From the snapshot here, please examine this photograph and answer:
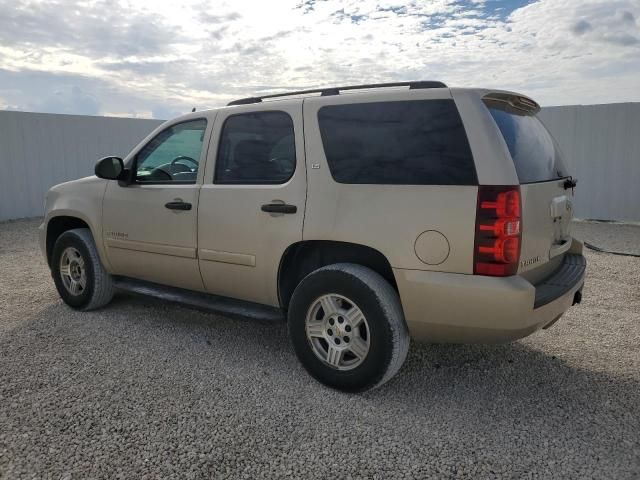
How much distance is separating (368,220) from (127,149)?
12.3 m

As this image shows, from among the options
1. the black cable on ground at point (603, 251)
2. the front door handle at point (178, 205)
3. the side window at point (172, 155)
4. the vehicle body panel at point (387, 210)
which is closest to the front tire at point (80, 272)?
the side window at point (172, 155)

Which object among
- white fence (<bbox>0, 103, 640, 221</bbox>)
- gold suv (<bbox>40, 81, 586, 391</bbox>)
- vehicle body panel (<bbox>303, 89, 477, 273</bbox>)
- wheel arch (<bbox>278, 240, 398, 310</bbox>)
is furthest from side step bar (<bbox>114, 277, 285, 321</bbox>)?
white fence (<bbox>0, 103, 640, 221</bbox>)

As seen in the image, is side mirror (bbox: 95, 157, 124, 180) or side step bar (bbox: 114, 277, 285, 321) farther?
side mirror (bbox: 95, 157, 124, 180)

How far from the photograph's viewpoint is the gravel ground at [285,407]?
245 cm

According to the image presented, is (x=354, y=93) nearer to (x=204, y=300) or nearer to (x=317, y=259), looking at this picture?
(x=317, y=259)

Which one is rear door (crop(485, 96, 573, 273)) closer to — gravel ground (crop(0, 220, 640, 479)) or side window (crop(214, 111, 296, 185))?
gravel ground (crop(0, 220, 640, 479))

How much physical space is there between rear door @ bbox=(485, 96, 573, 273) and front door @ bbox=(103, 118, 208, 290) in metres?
2.19

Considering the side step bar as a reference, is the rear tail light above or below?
above

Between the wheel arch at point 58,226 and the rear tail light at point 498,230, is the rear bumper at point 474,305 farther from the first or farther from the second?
the wheel arch at point 58,226

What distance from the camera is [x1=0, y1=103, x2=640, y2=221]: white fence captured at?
10.1 metres

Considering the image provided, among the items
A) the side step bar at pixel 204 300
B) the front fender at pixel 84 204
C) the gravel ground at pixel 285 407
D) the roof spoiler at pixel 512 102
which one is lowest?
the gravel ground at pixel 285 407

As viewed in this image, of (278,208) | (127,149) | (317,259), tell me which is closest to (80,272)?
(278,208)

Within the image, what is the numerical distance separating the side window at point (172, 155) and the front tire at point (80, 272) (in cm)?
92

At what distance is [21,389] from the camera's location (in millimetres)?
3207
